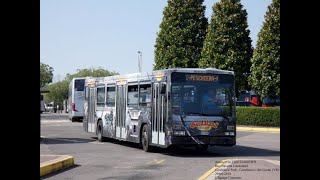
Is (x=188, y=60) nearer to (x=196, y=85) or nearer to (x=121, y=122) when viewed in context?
(x=121, y=122)

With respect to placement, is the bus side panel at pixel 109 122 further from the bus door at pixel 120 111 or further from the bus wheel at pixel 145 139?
the bus wheel at pixel 145 139

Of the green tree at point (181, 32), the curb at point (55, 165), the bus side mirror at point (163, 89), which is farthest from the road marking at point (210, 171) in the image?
the green tree at point (181, 32)

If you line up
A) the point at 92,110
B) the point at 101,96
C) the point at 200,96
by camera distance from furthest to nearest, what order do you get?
the point at 92,110
the point at 101,96
the point at 200,96

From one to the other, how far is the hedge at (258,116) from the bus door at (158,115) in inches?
684

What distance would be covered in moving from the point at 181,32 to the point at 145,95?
23230 millimetres

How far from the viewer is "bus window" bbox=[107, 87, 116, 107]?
19.7 metres

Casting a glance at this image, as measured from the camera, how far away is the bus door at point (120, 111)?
60.6ft

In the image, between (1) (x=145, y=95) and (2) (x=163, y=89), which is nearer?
(2) (x=163, y=89)

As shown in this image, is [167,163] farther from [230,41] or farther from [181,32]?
[181,32]

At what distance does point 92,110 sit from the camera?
2244 cm

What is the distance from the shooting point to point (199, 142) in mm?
14875

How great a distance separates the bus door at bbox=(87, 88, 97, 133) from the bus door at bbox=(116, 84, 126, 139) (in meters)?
3.08

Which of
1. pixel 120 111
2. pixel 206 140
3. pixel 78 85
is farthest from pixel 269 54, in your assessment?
pixel 206 140
